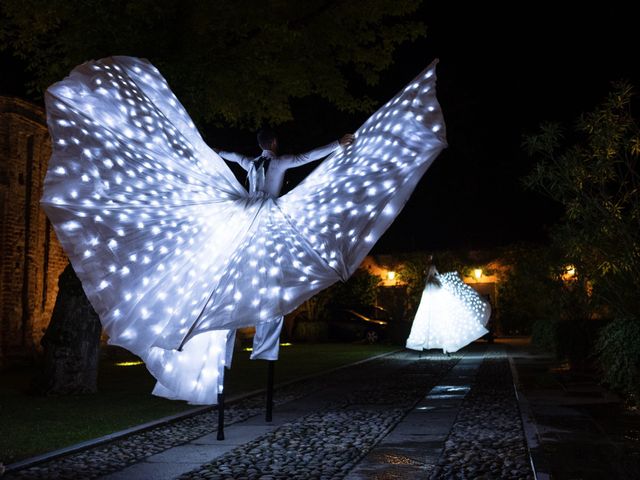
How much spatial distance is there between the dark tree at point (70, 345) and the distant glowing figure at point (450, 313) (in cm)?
910

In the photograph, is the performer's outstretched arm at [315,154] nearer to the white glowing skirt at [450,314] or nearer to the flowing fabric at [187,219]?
the flowing fabric at [187,219]

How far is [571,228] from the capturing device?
408 inches

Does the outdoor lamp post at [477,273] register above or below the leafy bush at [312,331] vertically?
above

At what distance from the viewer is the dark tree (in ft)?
34.4

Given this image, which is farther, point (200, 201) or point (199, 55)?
point (199, 55)

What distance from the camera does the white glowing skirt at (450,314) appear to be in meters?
17.7

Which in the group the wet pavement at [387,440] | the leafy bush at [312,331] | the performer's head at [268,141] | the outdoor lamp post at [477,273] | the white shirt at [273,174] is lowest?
the wet pavement at [387,440]

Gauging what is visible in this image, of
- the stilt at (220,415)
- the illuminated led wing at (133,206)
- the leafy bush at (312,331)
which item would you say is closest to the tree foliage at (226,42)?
the illuminated led wing at (133,206)

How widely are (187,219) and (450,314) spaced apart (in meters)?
12.4

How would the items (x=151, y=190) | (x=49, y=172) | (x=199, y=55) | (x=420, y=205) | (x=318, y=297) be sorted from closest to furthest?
(x=49, y=172) → (x=151, y=190) → (x=199, y=55) → (x=318, y=297) → (x=420, y=205)

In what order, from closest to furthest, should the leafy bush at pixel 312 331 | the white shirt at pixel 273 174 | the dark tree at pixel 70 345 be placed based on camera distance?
the white shirt at pixel 273 174, the dark tree at pixel 70 345, the leafy bush at pixel 312 331

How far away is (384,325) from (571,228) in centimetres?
1910

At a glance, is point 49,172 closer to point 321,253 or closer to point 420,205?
point 321,253

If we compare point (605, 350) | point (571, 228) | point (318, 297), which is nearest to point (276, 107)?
point (571, 228)
